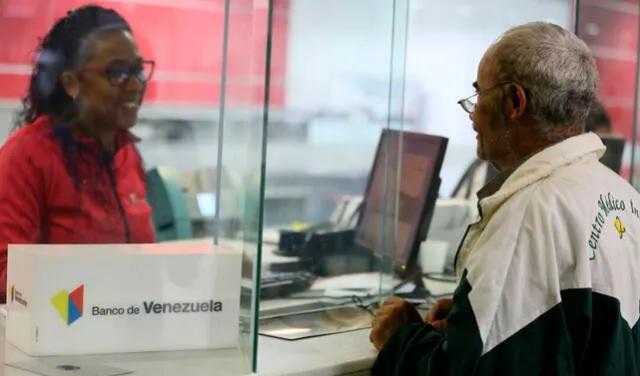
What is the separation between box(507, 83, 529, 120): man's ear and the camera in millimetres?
1700

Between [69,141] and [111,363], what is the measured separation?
1430 millimetres

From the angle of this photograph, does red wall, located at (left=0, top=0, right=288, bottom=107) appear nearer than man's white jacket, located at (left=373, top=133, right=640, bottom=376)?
No

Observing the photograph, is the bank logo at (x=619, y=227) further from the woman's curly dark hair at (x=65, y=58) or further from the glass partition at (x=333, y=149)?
the woman's curly dark hair at (x=65, y=58)

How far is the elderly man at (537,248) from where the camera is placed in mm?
1530

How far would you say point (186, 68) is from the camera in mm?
4824

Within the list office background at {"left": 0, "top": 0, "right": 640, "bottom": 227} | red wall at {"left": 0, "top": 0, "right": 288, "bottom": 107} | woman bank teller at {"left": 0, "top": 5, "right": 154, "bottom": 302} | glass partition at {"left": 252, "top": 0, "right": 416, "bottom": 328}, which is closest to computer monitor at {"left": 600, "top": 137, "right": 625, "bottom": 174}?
office background at {"left": 0, "top": 0, "right": 640, "bottom": 227}

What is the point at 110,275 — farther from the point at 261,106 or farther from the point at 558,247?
the point at 558,247

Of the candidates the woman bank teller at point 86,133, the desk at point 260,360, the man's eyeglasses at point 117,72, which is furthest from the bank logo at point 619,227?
the man's eyeglasses at point 117,72

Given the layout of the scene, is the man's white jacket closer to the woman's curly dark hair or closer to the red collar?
the red collar

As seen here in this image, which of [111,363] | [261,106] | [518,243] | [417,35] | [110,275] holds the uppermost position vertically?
[417,35]

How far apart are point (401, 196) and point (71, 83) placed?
125 cm

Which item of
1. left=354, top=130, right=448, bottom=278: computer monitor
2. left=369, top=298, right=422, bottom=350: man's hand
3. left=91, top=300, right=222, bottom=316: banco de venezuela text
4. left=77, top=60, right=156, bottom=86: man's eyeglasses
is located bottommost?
left=369, top=298, right=422, bottom=350: man's hand

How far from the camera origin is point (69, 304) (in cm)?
163

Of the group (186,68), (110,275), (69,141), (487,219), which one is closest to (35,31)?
(69,141)
